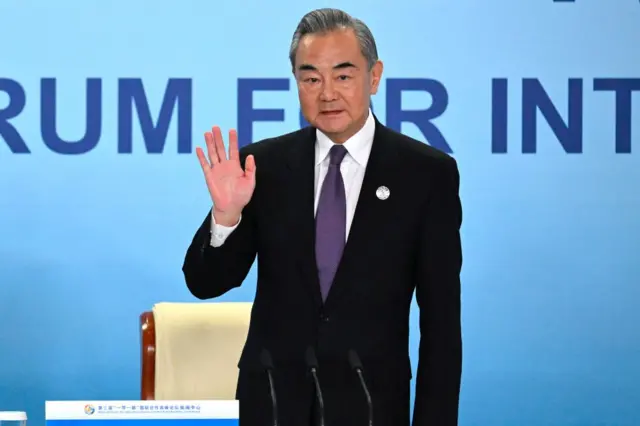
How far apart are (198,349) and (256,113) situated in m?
1.35

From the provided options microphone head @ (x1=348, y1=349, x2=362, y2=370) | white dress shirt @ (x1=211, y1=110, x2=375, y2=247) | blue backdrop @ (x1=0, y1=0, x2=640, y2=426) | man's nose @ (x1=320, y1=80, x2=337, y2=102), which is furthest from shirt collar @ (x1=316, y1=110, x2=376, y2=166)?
blue backdrop @ (x1=0, y1=0, x2=640, y2=426)

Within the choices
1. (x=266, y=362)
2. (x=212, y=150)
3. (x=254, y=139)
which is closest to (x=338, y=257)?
(x=212, y=150)

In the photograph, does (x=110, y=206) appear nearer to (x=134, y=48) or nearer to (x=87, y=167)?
(x=87, y=167)

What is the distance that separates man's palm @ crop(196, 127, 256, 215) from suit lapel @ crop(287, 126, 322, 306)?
0.39 feet

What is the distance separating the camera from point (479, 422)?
4.05 metres

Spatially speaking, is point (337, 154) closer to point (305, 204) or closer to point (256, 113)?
point (305, 204)

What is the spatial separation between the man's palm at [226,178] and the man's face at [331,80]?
0.60 ft

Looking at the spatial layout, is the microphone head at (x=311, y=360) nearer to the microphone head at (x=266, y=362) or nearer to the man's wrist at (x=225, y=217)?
the microphone head at (x=266, y=362)

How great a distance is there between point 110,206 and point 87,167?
168mm

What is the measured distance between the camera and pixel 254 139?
3.96 m

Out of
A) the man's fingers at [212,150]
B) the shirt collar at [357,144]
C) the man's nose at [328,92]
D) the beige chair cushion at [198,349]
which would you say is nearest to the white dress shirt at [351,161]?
the shirt collar at [357,144]

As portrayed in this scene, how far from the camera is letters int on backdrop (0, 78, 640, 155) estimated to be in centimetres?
395

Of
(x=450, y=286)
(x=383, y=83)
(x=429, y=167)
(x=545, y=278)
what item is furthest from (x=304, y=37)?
(x=545, y=278)

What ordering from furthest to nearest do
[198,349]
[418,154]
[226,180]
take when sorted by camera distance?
[198,349] < [418,154] < [226,180]
